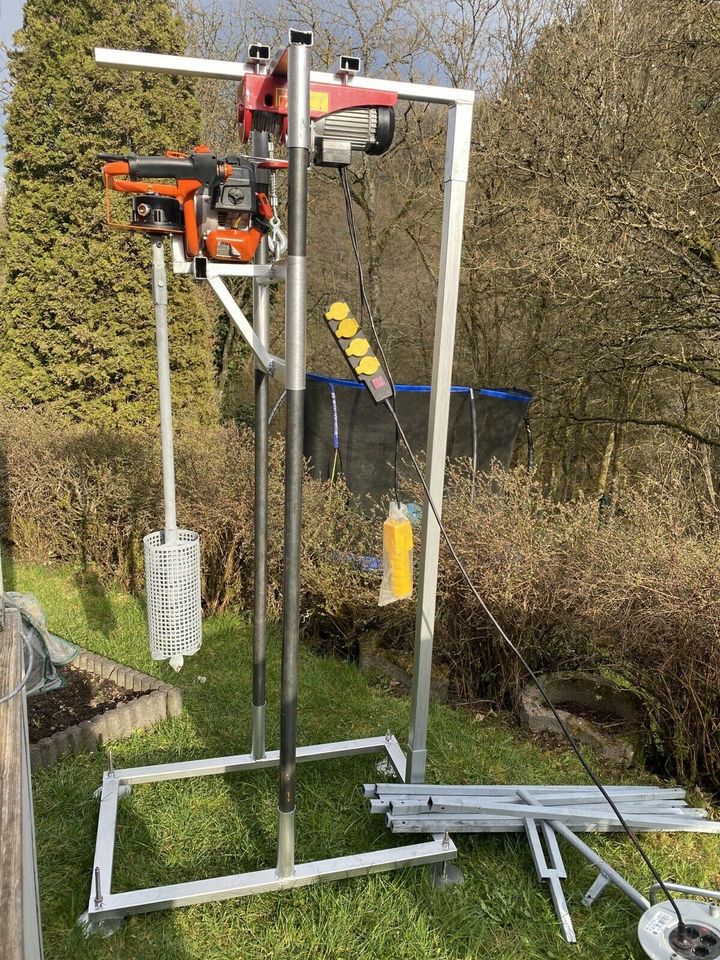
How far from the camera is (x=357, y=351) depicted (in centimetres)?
188

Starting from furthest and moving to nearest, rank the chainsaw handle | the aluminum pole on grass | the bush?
1. the bush
2. the aluminum pole on grass
3. the chainsaw handle

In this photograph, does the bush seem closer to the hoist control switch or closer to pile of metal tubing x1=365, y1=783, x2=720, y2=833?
pile of metal tubing x1=365, y1=783, x2=720, y2=833

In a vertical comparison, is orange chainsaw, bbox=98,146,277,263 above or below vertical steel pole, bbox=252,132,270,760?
above

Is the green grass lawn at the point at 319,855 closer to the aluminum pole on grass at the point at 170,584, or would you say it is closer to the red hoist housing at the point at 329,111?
the aluminum pole on grass at the point at 170,584

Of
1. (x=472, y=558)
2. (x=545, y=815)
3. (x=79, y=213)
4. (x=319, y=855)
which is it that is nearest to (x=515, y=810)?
(x=545, y=815)

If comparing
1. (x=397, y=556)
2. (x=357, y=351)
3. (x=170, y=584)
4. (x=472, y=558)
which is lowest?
(x=472, y=558)

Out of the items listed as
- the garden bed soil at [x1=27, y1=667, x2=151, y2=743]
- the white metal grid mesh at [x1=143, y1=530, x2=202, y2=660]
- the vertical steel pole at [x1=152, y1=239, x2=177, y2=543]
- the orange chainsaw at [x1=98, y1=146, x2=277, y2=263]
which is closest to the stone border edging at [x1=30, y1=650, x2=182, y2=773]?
the garden bed soil at [x1=27, y1=667, x2=151, y2=743]

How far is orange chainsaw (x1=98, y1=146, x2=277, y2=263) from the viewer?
176 cm

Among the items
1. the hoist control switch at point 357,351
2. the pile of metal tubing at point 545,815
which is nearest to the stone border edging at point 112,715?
the pile of metal tubing at point 545,815

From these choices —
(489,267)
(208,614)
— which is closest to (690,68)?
(489,267)

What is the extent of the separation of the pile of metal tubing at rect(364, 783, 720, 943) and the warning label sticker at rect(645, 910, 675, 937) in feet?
0.52

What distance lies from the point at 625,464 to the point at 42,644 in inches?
219

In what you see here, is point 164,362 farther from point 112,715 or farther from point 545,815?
point 545,815

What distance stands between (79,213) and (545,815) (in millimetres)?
5330
